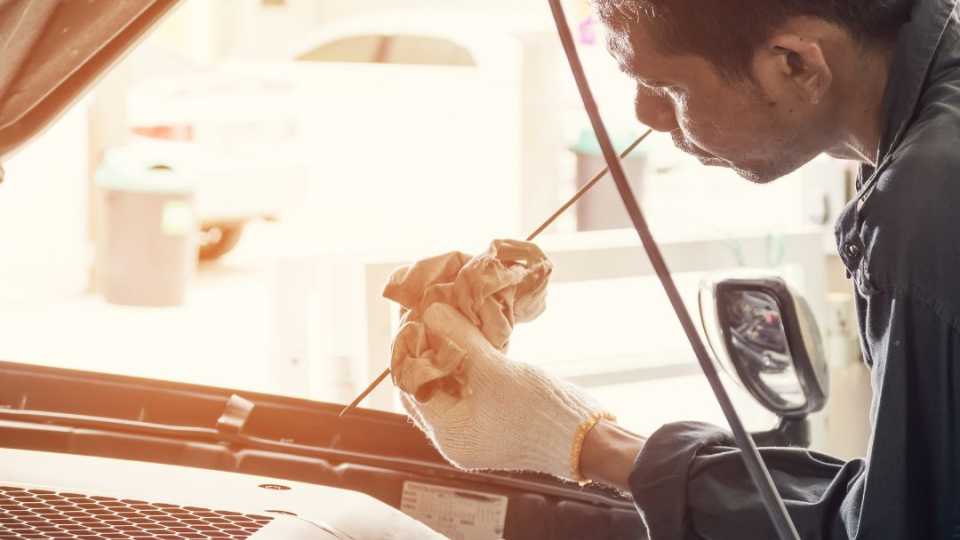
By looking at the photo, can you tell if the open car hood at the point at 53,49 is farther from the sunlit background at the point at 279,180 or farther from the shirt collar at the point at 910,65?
the sunlit background at the point at 279,180

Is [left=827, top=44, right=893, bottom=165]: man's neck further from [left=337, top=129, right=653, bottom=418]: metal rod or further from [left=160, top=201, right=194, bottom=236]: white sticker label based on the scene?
[left=160, top=201, right=194, bottom=236]: white sticker label

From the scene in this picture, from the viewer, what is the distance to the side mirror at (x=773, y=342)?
6.40 feet

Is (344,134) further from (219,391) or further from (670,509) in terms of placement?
(670,509)

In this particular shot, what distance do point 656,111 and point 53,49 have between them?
814mm

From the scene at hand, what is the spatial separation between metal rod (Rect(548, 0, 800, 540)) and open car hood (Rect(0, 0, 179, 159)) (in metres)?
0.76

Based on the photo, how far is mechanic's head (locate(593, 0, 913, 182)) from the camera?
1.15 meters

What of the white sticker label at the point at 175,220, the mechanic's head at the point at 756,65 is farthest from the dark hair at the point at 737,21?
the white sticker label at the point at 175,220

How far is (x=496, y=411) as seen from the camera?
1.43 m

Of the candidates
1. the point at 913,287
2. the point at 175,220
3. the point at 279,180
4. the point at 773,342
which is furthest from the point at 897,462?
the point at 279,180

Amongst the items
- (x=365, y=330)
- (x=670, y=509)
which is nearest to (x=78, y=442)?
(x=670, y=509)

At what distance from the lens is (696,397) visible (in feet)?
12.1

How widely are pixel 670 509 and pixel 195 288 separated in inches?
228

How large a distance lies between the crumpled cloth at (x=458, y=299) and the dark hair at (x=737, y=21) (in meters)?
0.35

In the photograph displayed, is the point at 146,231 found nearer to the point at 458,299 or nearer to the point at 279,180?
the point at 279,180
